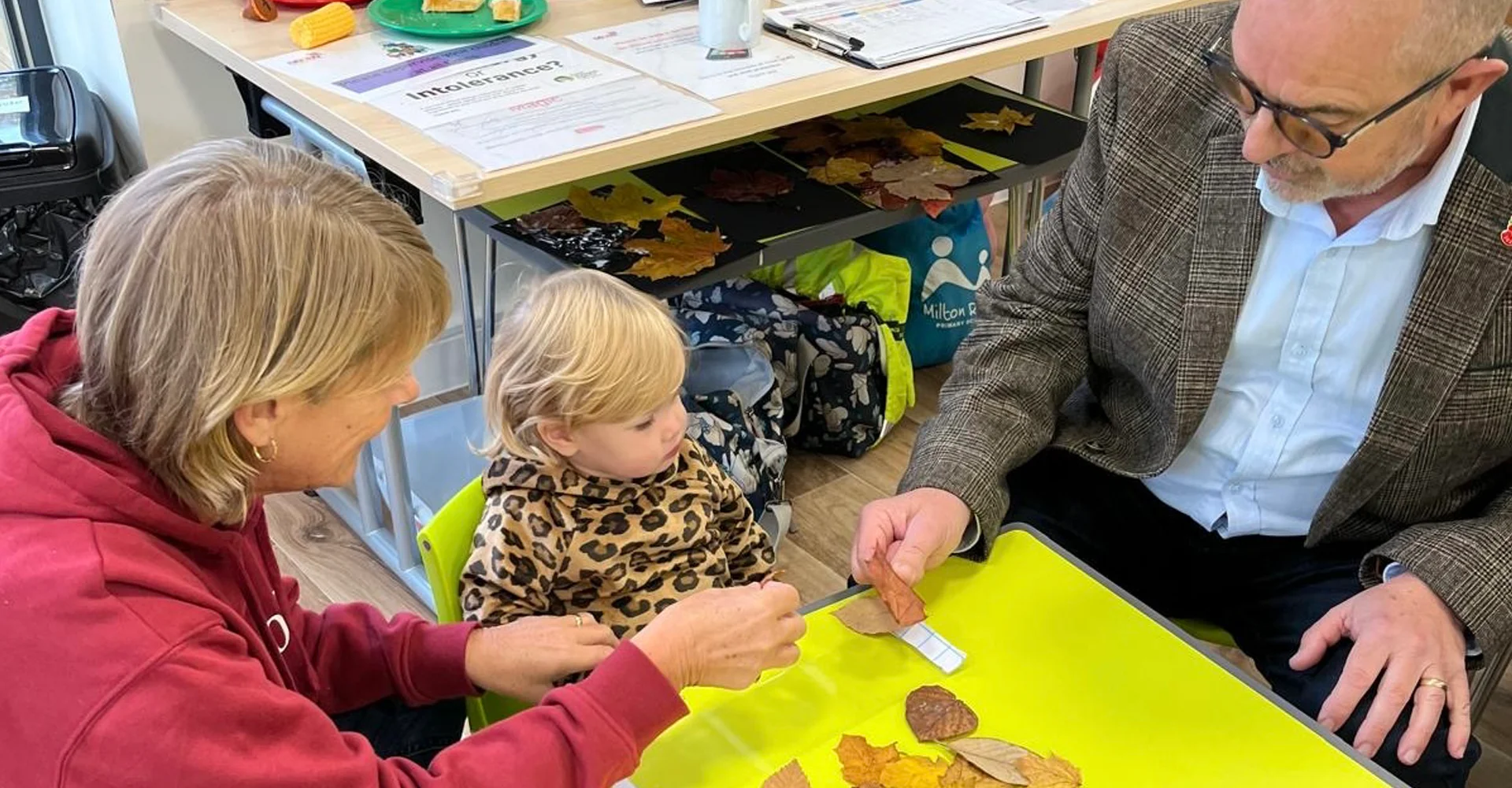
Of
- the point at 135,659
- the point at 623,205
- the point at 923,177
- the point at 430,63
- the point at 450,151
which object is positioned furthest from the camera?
the point at 923,177

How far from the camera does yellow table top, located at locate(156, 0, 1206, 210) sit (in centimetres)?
160

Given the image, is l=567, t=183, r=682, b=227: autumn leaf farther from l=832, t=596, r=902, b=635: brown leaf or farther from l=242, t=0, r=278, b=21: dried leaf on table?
l=832, t=596, r=902, b=635: brown leaf

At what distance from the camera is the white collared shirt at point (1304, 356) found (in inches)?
52.0

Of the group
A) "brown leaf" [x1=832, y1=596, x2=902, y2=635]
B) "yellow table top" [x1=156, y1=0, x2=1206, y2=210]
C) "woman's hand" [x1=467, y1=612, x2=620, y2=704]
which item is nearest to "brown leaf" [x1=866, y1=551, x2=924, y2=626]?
"brown leaf" [x1=832, y1=596, x2=902, y2=635]

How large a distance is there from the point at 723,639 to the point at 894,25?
4.67ft

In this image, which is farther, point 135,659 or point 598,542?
point 598,542

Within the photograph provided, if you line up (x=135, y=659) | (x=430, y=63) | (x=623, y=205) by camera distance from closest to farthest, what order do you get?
(x=135, y=659)
(x=430, y=63)
(x=623, y=205)

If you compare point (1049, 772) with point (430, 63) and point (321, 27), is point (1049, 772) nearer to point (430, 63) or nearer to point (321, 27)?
point (430, 63)

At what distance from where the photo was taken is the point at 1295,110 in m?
1.22

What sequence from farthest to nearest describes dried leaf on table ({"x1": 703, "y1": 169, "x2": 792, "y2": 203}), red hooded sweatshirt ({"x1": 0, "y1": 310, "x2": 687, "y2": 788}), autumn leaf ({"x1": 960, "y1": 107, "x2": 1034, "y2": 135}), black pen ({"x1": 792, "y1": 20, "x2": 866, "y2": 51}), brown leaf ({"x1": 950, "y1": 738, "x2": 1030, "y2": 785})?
autumn leaf ({"x1": 960, "y1": 107, "x2": 1034, "y2": 135})
dried leaf on table ({"x1": 703, "y1": 169, "x2": 792, "y2": 203})
black pen ({"x1": 792, "y1": 20, "x2": 866, "y2": 51})
brown leaf ({"x1": 950, "y1": 738, "x2": 1030, "y2": 785})
red hooded sweatshirt ({"x1": 0, "y1": 310, "x2": 687, "y2": 788})

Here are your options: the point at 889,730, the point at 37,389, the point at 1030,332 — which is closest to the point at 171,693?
the point at 37,389

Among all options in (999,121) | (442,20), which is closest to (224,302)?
(442,20)

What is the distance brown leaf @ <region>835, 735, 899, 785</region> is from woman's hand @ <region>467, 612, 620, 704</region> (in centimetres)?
27

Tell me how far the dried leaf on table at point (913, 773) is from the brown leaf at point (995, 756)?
0.08 ft
